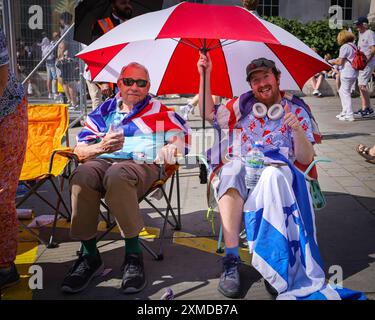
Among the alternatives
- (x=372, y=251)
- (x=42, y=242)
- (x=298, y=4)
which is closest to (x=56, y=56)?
(x=42, y=242)

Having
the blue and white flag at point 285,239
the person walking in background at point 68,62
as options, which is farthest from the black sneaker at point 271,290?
the person walking in background at point 68,62

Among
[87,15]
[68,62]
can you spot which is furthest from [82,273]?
[68,62]

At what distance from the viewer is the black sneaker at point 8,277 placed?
3.05 meters

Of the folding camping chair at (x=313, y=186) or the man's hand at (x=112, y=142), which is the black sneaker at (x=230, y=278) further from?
the man's hand at (x=112, y=142)

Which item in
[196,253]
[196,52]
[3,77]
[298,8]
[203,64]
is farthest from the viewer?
[298,8]

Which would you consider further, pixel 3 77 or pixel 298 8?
pixel 298 8

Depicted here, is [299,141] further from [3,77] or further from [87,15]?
[87,15]

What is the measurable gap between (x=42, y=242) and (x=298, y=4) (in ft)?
62.2

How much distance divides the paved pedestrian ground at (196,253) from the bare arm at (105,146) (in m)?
0.81

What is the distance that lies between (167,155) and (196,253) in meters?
0.82

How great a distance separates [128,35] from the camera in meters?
3.15

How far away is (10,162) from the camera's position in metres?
3.05

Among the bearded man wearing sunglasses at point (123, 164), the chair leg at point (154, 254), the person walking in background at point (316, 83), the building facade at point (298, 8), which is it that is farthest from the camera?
the building facade at point (298, 8)

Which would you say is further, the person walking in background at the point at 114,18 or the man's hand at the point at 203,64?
the person walking in background at the point at 114,18
